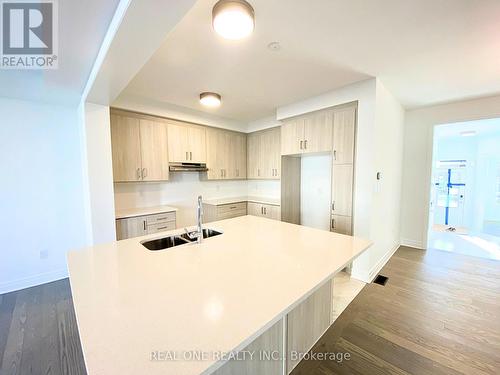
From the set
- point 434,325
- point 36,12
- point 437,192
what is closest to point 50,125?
point 36,12

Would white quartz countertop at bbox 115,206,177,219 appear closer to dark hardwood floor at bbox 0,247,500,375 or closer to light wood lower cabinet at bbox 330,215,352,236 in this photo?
dark hardwood floor at bbox 0,247,500,375

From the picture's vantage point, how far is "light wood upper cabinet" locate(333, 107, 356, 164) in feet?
9.75

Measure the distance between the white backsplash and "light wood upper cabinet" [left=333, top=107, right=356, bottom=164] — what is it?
1808mm

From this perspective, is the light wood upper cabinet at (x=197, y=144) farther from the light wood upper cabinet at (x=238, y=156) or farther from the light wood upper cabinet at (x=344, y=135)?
the light wood upper cabinet at (x=344, y=135)

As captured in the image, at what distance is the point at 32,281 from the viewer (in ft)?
9.16

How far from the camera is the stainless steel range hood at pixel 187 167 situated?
3746 millimetres

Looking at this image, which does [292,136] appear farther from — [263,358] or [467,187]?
[467,187]

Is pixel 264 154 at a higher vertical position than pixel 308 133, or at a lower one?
lower

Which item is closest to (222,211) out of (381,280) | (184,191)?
(184,191)

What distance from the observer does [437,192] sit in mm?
6527

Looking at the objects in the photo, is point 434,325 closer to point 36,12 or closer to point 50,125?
point 36,12

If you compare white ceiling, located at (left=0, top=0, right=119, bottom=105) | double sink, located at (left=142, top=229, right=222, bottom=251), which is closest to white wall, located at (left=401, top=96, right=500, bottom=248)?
double sink, located at (left=142, top=229, right=222, bottom=251)

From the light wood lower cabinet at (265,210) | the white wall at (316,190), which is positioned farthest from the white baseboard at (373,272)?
the light wood lower cabinet at (265,210)

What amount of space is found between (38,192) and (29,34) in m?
2.27
